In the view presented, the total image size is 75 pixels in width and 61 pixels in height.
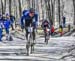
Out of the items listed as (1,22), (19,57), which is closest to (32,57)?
(19,57)

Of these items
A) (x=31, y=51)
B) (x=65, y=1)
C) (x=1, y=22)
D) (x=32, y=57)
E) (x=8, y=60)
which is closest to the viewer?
(x=8, y=60)

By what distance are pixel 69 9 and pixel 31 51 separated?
2274 inches

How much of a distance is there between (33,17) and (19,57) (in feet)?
5.30

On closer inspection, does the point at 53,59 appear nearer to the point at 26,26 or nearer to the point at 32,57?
the point at 32,57

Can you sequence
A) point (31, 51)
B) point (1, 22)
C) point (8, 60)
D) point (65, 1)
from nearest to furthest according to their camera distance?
point (8, 60) → point (31, 51) → point (1, 22) → point (65, 1)

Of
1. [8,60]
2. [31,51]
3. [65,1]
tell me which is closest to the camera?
[8,60]

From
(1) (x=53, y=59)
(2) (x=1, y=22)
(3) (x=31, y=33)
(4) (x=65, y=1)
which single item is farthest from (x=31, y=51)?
(4) (x=65, y=1)

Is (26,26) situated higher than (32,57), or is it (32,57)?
(26,26)

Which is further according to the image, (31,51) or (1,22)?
(1,22)

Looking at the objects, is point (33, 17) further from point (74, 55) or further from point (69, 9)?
point (69, 9)

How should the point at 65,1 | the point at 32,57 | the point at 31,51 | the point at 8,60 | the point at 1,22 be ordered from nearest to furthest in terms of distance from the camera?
the point at 8,60
the point at 32,57
the point at 31,51
the point at 1,22
the point at 65,1

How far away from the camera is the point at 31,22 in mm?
15875

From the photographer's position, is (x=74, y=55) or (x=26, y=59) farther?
(x=74, y=55)

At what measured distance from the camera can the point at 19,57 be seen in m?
15.0
